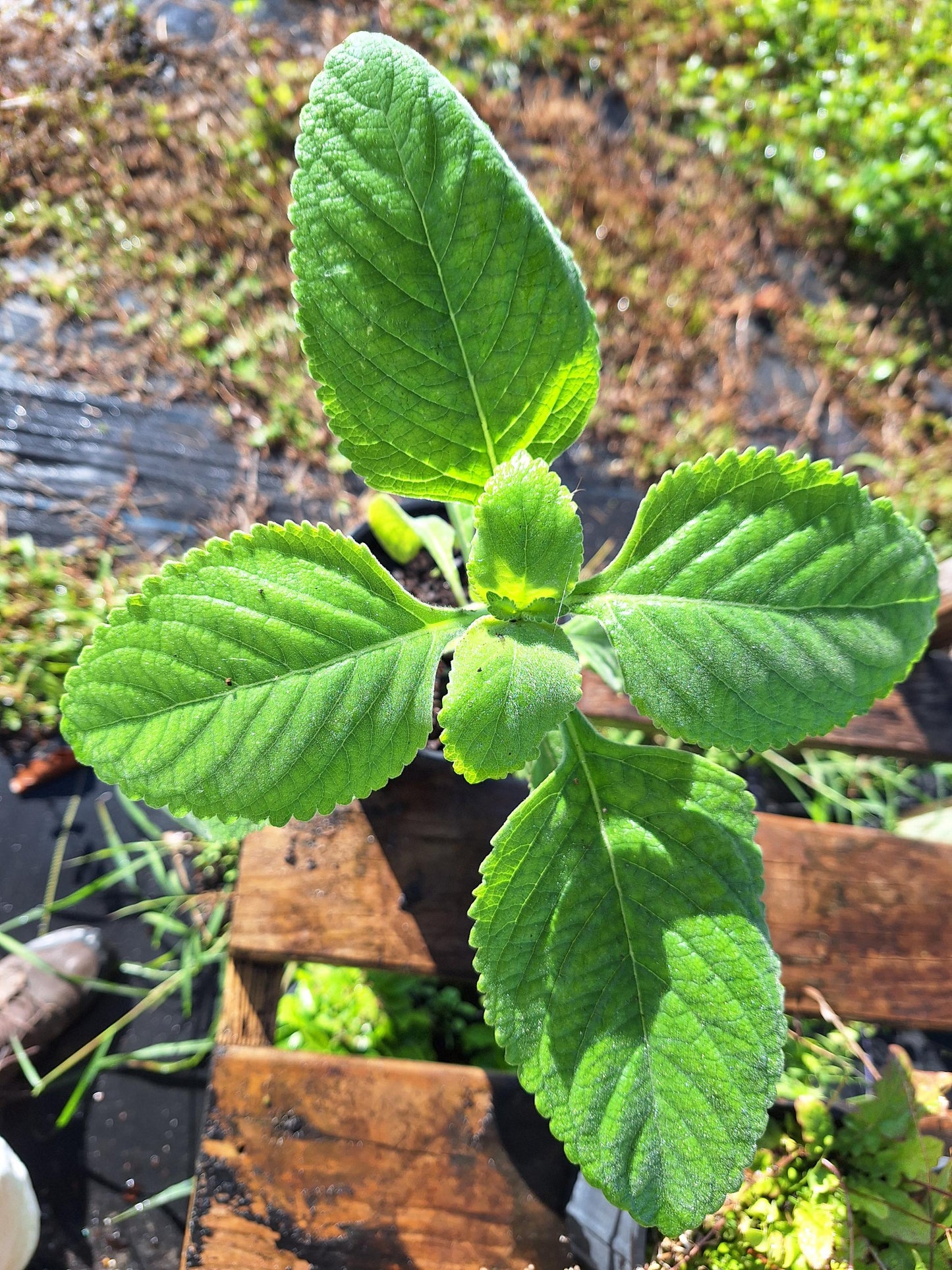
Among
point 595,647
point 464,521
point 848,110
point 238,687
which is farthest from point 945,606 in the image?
point 848,110

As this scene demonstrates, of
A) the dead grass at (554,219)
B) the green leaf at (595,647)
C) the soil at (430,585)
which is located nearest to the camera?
the green leaf at (595,647)

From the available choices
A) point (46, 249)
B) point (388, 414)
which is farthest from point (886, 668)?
point (46, 249)

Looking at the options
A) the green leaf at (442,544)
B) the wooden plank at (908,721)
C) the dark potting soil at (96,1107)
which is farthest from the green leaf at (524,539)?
the dark potting soil at (96,1107)

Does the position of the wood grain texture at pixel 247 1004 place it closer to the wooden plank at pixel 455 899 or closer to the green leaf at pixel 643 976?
the wooden plank at pixel 455 899

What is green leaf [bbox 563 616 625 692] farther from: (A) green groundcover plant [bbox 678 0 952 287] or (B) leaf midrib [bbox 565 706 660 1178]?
(A) green groundcover plant [bbox 678 0 952 287]

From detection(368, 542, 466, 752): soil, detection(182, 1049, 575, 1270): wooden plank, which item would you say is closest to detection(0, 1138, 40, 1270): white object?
detection(182, 1049, 575, 1270): wooden plank

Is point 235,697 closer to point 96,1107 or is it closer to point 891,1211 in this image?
point 891,1211
